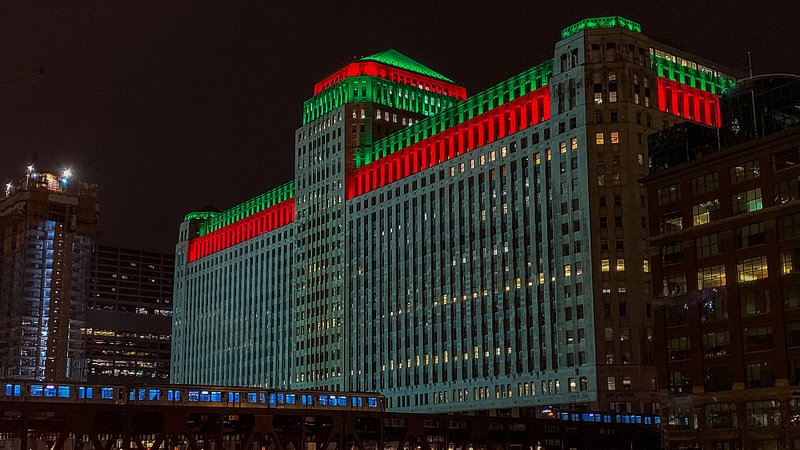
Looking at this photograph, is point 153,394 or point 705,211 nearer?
point 153,394

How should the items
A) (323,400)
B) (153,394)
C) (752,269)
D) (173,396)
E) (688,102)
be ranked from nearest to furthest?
(752,269), (153,394), (173,396), (323,400), (688,102)

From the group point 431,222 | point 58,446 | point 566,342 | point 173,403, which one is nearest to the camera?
point 58,446

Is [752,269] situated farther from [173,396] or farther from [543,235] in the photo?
[173,396]

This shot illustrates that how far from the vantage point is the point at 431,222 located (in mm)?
186375

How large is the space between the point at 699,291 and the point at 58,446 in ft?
237

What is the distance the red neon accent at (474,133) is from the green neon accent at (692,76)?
18816 millimetres

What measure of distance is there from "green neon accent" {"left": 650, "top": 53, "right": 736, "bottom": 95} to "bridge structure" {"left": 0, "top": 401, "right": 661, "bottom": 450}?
59287 millimetres

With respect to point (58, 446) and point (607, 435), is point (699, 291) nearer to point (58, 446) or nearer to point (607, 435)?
point (607, 435)

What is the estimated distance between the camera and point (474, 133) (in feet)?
586

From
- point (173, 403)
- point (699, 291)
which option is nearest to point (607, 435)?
point (699, 291)

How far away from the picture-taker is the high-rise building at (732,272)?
106500mm

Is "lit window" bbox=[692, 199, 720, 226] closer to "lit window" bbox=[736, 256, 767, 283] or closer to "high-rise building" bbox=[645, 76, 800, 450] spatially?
"high-rise building" bbox=[645, 76, 800, 450]

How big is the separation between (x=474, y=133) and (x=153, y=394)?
83.1 metres

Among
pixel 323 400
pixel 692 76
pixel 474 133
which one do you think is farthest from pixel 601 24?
pixel 323 400
